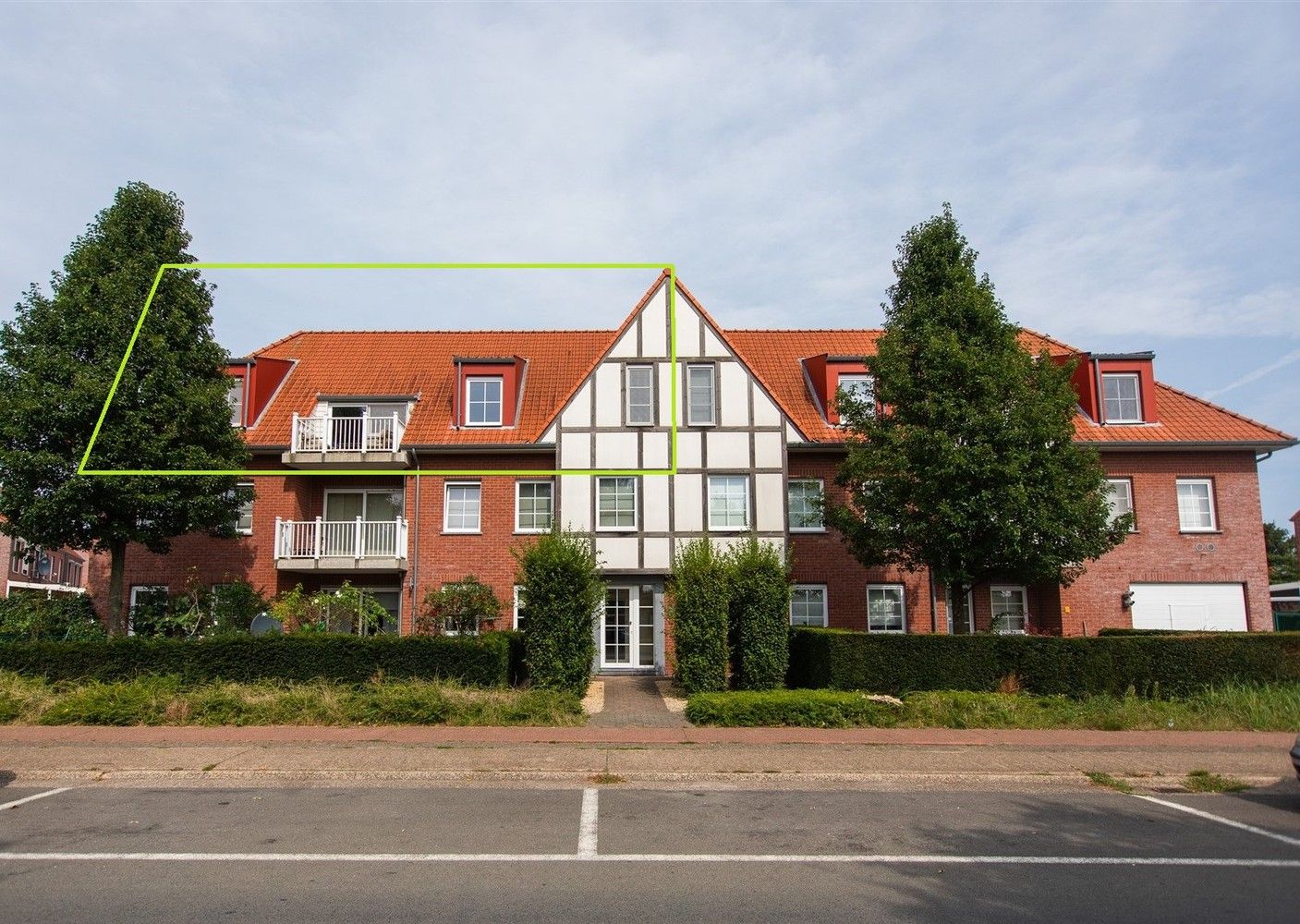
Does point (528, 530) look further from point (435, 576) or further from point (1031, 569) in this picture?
point (1031, 569)

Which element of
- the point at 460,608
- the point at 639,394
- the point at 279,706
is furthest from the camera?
the point at 639,394

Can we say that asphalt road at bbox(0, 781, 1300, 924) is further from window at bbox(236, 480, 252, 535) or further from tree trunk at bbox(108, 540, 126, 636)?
window at bbox(236, 480, 252, 535)

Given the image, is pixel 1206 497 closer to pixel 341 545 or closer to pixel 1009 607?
pixel 1009 607

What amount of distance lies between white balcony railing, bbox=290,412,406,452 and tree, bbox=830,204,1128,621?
35.5ft

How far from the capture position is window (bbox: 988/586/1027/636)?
24078 mm

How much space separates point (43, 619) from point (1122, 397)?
2544 centimetres

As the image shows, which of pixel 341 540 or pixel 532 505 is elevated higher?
pixel 532 505

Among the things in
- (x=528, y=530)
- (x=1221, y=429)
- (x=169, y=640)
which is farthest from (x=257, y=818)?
(x=1221, y=429)

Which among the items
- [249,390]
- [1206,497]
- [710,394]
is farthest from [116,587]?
[1206,497]

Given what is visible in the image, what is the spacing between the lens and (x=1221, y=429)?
24219mm

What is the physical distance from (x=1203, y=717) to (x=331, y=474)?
19053mm

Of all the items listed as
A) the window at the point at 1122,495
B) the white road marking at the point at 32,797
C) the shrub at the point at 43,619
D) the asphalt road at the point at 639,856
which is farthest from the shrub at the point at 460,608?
the window at the point at 1122,495

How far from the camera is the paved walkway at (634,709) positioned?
1466 cm

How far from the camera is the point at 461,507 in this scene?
2392 cm
